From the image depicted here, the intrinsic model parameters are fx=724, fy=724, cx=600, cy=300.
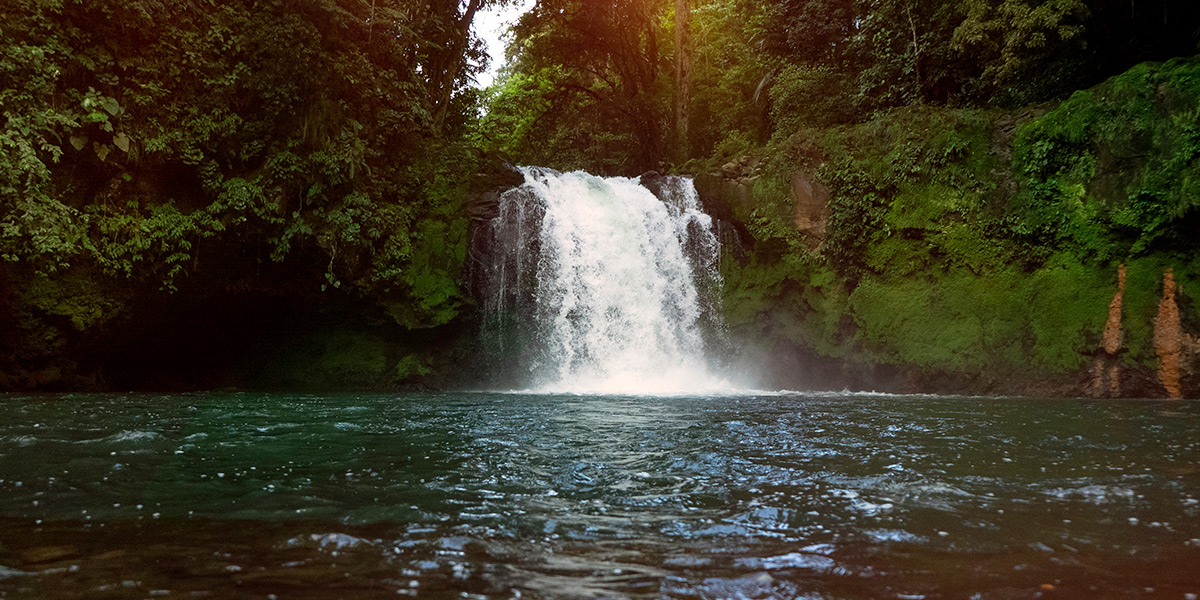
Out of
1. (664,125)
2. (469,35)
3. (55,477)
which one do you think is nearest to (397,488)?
(55,477)

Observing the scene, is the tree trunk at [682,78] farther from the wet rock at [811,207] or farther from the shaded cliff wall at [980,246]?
the wet rock at [811,207]

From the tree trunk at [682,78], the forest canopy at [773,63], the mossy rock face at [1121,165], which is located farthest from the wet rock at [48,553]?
the tree trunk at [682,78]

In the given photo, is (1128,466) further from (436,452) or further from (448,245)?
(448,245)

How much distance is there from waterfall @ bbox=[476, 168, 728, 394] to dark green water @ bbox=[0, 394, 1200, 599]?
290 inches

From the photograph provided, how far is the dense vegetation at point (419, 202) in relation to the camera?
36.2 feet

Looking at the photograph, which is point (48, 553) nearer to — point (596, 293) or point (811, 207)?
point (596, 293)

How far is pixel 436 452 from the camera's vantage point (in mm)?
5184

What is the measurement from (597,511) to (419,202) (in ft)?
37.8

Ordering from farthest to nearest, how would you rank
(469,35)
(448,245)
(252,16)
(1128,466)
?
1. (469,35)
2. (448,245)
3. (252,16)
4. (1128,466)

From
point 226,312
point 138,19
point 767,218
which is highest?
point 138,19

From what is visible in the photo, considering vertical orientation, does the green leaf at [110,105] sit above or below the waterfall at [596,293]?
above

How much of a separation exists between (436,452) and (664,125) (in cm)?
2104

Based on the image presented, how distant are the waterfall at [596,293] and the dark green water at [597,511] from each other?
7.36m

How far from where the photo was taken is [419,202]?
1407cm
